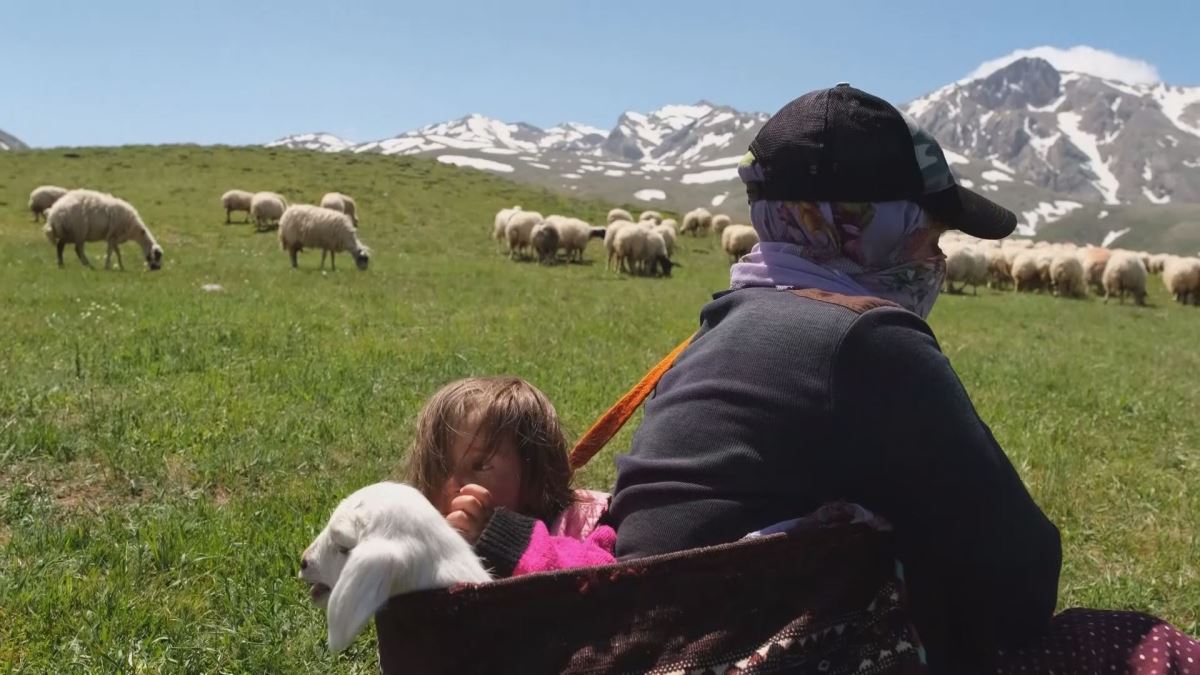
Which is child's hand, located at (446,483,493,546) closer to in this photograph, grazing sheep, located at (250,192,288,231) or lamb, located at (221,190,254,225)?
grazing sheep, located at (250,192,288,231)

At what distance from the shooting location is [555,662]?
1.82m

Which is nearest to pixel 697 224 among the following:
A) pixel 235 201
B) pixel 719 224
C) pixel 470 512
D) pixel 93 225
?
pixel 719 224

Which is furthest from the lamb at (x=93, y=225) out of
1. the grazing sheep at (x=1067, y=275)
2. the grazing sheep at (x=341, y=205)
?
the grazing sheep at (x=1067, y=275)

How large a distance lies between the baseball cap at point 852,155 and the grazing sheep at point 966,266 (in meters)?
28.8

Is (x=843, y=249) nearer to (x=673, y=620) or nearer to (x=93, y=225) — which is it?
(x=673, y=620)

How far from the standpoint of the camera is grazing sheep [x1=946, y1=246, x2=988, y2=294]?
29.5m

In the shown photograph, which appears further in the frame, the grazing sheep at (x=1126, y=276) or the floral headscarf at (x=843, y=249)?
the grazing sheep at (x=1126, y=276)

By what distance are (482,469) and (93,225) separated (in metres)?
21.2

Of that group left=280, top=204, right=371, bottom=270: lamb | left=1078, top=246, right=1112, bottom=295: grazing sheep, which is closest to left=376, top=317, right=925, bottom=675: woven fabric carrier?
left=280, top=204, right=371, bottom=270: lamb

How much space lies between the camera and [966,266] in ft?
98.7

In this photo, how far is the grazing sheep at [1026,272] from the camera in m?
31.7

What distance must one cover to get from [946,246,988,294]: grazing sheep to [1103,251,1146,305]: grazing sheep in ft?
13.0

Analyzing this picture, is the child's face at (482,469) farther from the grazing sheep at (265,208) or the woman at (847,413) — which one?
the grazing sheep at (265,208)

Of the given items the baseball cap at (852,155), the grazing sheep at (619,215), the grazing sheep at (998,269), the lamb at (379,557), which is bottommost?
the grazing sheep at (998,269)
